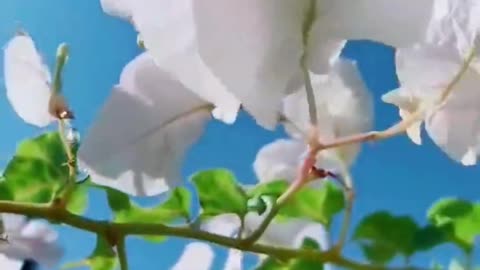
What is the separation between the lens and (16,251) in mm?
466

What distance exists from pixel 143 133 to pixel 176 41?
0.25 feet

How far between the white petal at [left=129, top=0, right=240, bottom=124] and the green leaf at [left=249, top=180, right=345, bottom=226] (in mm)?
130

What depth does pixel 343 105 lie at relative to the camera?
39 cm

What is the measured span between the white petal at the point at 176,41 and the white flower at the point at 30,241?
0.21 m

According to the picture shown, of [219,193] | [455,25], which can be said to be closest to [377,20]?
[455,25]

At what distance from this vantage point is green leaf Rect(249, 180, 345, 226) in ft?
1.33

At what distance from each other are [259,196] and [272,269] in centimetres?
3

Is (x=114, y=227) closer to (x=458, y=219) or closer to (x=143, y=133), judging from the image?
(x=143, y=133)

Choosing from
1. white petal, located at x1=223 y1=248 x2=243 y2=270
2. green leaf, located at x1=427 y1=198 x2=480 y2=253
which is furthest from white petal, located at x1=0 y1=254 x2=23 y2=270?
green leaf, located at x1=427 y1=198 x2=480 y2=253

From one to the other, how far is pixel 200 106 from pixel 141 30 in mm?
80

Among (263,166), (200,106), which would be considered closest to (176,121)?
(200,106)

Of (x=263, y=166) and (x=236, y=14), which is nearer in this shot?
(x=236, y=14)

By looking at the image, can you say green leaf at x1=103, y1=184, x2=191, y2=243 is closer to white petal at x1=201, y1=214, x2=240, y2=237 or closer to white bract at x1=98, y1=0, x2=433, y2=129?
white petal at x1=201, y1=214, x2=240, y2=237

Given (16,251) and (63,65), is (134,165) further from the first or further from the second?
(16,251)
